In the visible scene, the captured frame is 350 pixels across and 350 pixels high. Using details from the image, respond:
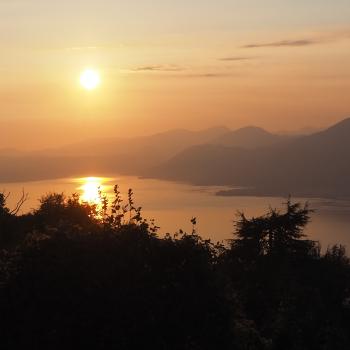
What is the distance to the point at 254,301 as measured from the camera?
21.2 meters

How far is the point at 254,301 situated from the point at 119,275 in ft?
36.6

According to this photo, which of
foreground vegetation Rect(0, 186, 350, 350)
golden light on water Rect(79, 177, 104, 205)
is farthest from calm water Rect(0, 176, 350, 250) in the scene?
foreground vegetation Rect(0, 186, 350, 350)

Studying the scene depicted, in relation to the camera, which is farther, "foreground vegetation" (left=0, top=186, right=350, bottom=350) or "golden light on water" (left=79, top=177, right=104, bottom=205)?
"golden light on water" (left=79, top=177, right=104, bottom=205)

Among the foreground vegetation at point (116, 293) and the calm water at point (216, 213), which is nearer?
the foreground vegetation at point (116, 293)

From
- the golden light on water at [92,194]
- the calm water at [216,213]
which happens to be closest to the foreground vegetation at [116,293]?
the golden light on water at [92,194]

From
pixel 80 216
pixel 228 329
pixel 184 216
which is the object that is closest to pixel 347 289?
pixel 80 216

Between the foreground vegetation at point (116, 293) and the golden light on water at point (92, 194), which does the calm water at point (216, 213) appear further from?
the foreground vegetation at point (116, 293)

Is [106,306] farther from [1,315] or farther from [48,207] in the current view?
[48,207]

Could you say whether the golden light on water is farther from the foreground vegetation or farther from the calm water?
the calm water

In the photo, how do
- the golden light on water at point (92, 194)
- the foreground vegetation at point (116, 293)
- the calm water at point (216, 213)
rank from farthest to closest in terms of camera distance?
the calm water at point (216, 213) → the golden light on water at point (92, 194) → the foreground vegetation at point (116, 293)

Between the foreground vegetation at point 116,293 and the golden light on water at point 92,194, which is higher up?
the golden light on water at point 92,194

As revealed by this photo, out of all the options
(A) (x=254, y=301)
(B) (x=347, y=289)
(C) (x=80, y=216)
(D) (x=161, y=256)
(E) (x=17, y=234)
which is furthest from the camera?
(B) (x=347, y=289)

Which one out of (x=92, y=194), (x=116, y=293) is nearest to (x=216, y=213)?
(x=92, y=194)

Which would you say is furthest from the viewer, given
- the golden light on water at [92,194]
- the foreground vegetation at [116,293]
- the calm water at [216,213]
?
the calm water at [216,213]
